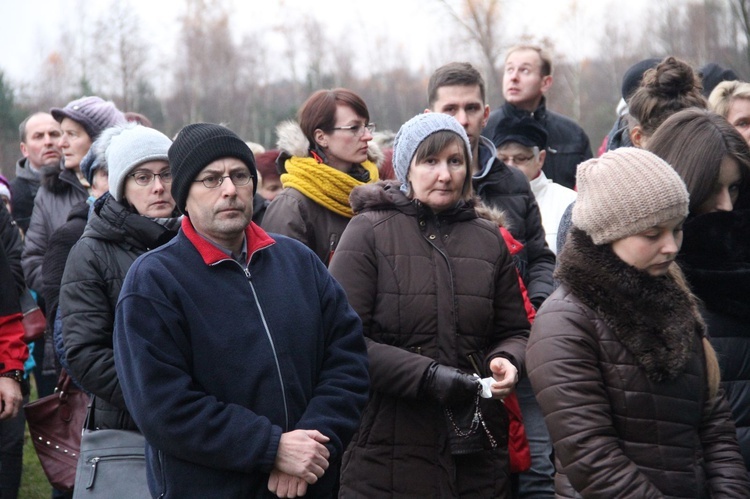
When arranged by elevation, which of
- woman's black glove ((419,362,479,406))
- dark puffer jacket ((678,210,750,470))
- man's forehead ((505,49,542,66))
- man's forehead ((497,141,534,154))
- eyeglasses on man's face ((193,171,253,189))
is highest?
man's forehead ((505,49,542,66))

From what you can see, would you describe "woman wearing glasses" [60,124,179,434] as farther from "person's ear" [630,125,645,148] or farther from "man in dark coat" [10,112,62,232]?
"man in dark coat" [10,112,62,232]

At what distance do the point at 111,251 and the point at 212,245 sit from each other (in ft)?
3.51

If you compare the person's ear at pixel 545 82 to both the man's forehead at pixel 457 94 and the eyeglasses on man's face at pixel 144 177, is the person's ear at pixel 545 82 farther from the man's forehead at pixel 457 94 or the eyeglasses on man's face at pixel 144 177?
the eyeglasses on man's face at pixel 144 177

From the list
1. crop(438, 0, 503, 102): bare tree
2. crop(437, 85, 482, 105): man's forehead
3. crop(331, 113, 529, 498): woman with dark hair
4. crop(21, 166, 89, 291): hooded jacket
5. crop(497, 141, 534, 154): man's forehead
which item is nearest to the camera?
crop(331, 113, 529, 498): woman with dark hair

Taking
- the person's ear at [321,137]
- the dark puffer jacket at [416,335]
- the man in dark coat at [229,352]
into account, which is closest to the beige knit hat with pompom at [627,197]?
the dark puffer jacket at [416,335]

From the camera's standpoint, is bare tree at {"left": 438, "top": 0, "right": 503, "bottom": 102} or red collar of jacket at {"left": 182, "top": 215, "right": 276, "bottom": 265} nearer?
red collar of jacket at {"left": 182, "top": 215, "right": 276, "bottom": 265}

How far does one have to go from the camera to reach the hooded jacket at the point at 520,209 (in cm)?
517

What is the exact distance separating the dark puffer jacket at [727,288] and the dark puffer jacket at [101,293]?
2.33 m

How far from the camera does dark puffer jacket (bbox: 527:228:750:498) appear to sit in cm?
305

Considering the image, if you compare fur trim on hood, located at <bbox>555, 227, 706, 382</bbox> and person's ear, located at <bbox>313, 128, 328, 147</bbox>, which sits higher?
person's ear, located at <bbox>313, 128, 328, 147</bbox>

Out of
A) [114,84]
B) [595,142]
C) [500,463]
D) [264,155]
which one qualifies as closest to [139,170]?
[500,463]

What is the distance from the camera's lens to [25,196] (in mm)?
8414

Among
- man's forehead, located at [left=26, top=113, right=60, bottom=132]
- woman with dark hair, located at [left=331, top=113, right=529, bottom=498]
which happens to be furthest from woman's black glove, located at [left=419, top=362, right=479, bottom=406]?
man's forehead, located at [left=26, top=113, right=60, bottom=132]

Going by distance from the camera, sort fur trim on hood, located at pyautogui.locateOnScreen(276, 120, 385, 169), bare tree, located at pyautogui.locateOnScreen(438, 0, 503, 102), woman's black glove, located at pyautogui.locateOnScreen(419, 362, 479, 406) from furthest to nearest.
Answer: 1. bare tree, located at pyautogui.locateOnScreen(438, 0, 503, 102)
2. fur trim on hood, located at pyautogui.locateOnScreen(276, 120, 385, 169)
3. woman's black glove, located at pyautogui.locateOnScreen(419, 362, 479, 406)
